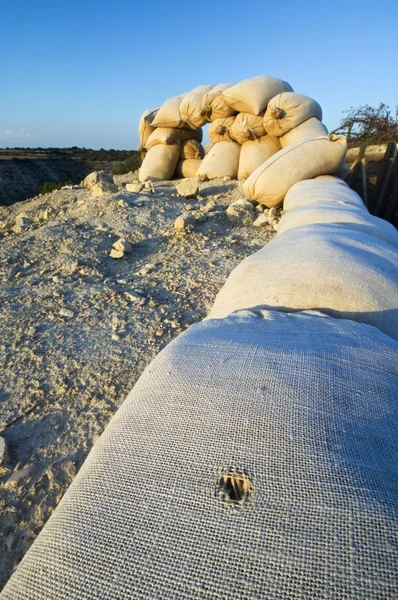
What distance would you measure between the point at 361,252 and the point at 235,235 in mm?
1728

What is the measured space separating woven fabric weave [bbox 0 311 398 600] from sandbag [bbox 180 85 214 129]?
5.17m

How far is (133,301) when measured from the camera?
2084 mm

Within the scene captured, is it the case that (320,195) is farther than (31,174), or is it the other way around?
(31,174)

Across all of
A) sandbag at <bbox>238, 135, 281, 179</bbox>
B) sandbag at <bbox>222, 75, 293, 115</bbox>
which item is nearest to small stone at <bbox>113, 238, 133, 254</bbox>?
sandbag at <bbox>238, 135, 281, 179</bbox>

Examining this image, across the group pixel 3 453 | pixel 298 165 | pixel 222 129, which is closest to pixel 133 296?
pixel 3 453

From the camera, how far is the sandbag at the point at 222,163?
500 cm

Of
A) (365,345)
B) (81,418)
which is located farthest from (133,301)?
(365,345)

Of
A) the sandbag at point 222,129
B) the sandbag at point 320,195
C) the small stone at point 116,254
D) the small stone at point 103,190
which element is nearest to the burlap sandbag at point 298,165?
the sandbag at point 320,195

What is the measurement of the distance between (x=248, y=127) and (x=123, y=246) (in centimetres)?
298

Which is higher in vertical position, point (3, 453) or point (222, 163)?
point (222, 163)

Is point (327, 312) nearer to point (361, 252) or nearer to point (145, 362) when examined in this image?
point (361, 252)

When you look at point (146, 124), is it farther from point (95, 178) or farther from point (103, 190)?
point (103, 190)

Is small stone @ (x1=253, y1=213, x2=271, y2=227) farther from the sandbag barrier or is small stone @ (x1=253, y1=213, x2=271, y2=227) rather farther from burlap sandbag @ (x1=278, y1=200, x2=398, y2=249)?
the sandbag barrier

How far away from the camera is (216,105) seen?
496 cm
